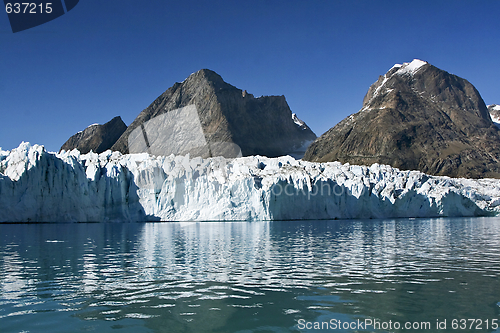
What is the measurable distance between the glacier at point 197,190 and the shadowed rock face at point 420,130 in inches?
2191

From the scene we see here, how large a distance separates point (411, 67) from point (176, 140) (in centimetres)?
9180

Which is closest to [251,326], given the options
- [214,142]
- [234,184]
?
[234,184]

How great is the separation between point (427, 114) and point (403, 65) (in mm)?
32499

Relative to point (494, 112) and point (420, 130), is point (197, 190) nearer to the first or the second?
point (420, 130)

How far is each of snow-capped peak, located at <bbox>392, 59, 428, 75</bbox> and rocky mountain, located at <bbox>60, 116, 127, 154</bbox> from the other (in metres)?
104

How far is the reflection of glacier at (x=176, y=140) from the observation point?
108188 mm

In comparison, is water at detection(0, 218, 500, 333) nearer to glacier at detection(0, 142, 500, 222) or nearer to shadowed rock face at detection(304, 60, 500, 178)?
glacier at detection(0, 142, 500, 222)

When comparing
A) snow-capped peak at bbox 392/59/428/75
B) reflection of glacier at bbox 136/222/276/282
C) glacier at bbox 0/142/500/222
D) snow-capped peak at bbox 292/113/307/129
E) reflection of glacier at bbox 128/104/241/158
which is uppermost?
snow-capped peak at bbox 392/59/428/75

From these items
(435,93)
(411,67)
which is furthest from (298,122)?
(435,93)

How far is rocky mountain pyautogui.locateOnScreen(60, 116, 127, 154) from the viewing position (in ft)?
395

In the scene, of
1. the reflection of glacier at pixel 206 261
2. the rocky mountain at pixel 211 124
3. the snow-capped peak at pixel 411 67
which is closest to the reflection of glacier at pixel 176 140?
the rocky mountain at pixel 211 124

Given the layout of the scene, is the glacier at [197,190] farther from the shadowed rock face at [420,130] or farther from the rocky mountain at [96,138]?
the rocky mountain at [96,138]

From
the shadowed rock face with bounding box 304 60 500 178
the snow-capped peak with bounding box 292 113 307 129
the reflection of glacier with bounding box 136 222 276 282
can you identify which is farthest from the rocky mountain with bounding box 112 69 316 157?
the reflection of glacier with bounding box 136 222 276 282

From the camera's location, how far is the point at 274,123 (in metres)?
140
